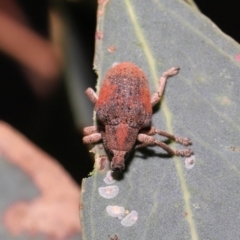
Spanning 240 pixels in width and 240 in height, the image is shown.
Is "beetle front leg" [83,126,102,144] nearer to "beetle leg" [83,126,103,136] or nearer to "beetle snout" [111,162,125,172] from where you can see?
"beetle leg" [83,126,103,136]

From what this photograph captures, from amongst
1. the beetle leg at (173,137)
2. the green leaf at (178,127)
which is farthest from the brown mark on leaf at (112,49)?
the beetle leg at (173,137)

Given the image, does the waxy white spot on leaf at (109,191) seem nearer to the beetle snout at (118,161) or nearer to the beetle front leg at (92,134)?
the beetle snout at (118,161)

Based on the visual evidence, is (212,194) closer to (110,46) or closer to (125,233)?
(125,233)

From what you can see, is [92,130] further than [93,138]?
Yes

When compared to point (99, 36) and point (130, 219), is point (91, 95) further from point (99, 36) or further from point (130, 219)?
point (130, 219)

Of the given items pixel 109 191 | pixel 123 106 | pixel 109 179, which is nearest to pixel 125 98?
pixel 123 106

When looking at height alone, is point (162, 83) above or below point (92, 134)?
above

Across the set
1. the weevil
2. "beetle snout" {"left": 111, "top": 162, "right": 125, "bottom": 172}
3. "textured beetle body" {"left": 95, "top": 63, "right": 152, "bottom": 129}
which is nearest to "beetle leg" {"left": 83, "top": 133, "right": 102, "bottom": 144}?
the weevil
